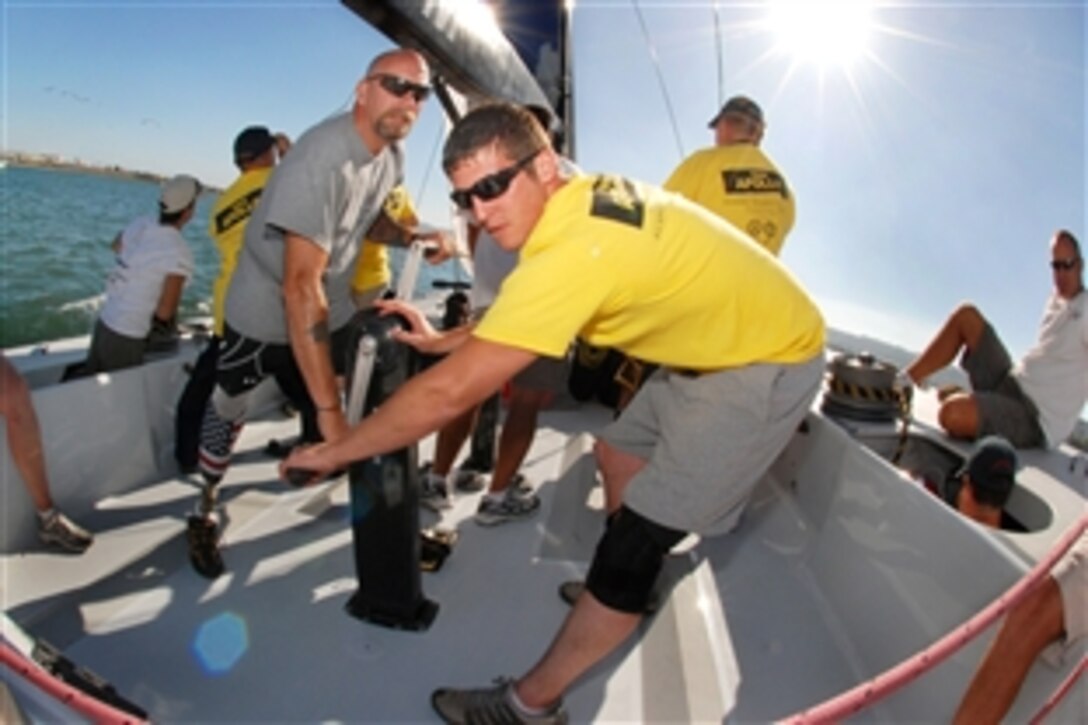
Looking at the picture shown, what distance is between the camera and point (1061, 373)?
2.96 meters

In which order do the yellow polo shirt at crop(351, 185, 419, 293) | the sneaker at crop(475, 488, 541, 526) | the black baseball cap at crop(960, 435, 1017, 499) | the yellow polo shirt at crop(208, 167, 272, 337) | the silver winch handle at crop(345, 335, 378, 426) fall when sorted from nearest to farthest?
the silver winch handle at crop(345, 335, 378, 426), the black baseball cap at crop(960, 435, 1017, 499), the sneaker at crop(475, 488, 541, 526), the yellow polo shirt at crop(208, 167, 272, 337), the yellow polo shirt at crop(351, 185, 419, 293)

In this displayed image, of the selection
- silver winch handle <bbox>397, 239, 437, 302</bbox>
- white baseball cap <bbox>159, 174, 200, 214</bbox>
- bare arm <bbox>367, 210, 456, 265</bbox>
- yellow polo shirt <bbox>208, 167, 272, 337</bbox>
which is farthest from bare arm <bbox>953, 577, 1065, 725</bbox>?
white baseball cap <bbox>159, 174, 200, 214</bbox>

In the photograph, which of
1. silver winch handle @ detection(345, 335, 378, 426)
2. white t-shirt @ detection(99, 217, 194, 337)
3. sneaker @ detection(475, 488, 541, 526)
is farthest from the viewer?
white t-shirt @ detection(99, 217, 194, 337)

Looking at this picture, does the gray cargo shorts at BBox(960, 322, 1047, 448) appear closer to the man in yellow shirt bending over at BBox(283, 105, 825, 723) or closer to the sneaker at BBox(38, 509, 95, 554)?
the man in yellow shirt bending over at BBox(283, 105, 825, 723)

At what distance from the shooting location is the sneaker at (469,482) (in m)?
2.96

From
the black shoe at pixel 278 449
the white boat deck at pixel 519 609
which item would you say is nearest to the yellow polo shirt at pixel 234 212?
the black shoe at pixel 278 449

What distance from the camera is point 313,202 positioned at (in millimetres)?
1818

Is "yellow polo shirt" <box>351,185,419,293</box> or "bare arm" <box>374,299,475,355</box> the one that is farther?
"yellow polo shirt" <box>351,185,419,293</box>

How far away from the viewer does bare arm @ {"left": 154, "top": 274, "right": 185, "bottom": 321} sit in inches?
114

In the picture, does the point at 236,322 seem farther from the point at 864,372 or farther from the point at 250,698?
the point at 864,372

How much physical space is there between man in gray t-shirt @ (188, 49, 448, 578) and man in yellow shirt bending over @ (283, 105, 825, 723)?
0.40 meters

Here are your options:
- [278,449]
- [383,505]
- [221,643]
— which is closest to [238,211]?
[278,449]

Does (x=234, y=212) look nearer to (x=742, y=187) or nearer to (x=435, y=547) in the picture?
(x=435, y=547)

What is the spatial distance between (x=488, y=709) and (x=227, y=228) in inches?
93.7
